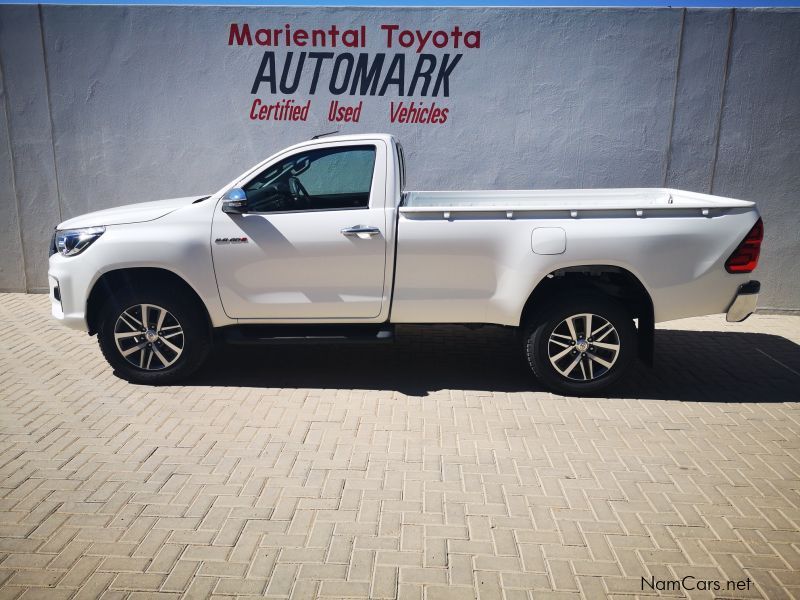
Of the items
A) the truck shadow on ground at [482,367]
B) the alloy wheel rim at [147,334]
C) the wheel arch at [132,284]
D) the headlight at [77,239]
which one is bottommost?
the truck shadow on ground at [482,367]

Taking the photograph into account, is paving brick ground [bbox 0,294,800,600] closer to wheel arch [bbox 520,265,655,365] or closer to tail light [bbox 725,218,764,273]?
wheel arch [bbox 520,265,655,365]

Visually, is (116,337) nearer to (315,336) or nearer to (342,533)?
(315,336)

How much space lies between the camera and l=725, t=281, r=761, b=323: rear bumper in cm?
481

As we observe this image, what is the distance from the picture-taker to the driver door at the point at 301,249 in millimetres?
4934

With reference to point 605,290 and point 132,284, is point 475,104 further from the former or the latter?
point 132,284

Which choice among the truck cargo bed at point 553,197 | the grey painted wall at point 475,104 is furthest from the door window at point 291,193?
the grey painted wall at point 475,104

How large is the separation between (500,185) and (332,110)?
2.23 m

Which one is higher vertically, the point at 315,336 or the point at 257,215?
the point at 257,215

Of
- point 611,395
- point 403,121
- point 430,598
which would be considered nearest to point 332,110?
point 403,121

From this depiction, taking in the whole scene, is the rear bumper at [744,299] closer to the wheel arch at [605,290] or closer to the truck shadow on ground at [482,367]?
the wheel arch at [605,290]

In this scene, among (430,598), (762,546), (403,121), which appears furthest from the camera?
(403,121)

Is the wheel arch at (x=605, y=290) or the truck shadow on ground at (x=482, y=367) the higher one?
the wheel arch at (x=605, y=290)

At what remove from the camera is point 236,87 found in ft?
25.1

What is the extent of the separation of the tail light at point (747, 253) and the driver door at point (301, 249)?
8.67 ft
